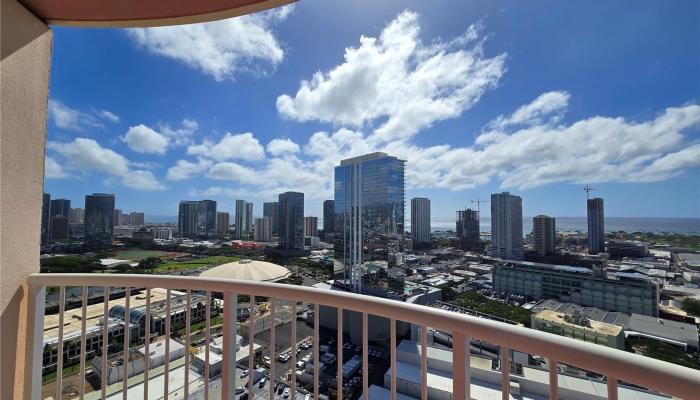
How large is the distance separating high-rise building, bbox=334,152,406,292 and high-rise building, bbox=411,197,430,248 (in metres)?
4.99

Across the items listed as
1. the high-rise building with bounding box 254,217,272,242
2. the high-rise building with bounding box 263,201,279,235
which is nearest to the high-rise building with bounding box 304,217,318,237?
the high-rise building with bounding box 263,201,279,235

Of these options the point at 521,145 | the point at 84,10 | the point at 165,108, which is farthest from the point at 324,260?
the point at 84,10

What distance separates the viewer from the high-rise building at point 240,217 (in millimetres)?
13977

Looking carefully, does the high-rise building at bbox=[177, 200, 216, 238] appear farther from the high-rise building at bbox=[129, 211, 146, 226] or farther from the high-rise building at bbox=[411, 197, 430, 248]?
the high-rise building at bbox=[411, 197, 430, 248]

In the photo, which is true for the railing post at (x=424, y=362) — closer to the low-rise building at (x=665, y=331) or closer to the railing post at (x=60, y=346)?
the railing post at (x=60, y=346)

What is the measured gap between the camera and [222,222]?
13.6 meters

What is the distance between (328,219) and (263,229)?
13.2 ft

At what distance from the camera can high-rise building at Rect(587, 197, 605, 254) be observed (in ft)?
35.4

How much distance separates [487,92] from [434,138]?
2.57 m

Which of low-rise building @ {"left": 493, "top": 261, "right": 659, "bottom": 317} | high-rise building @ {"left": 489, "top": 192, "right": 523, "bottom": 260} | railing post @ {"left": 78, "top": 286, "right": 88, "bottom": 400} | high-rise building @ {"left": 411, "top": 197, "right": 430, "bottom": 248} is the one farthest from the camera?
high-rise building @ {"left": 411, "top": 197, "right": 430, "bottom": 248}

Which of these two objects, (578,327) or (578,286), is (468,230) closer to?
(578,286)

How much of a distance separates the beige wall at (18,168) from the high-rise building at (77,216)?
7.03 metres

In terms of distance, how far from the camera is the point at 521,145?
551 inches

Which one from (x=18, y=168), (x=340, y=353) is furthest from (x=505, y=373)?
(x=18, y=168)
